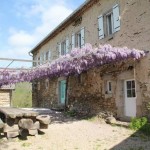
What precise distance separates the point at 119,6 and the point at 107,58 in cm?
272

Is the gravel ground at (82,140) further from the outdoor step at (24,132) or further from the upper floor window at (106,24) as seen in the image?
the upper floor window at (106,24)

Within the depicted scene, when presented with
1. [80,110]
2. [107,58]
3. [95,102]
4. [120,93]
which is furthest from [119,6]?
[80,110]

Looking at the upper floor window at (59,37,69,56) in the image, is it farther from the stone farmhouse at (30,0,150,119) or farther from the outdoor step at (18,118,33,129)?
the outdoor step at (18,118,33,129)

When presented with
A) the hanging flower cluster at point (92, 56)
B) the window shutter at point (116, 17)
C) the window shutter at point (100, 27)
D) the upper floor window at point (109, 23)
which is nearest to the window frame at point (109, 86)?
the hanging flower cluster at point (92, 56)

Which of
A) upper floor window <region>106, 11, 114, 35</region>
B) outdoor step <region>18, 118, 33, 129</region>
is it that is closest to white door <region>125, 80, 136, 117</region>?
upper floor window <region>106, 11, 114, 35</region>

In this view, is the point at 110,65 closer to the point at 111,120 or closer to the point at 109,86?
the point at 109,86

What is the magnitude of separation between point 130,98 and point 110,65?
175 cm

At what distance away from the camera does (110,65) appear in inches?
441

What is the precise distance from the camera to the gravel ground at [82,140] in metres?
6.41

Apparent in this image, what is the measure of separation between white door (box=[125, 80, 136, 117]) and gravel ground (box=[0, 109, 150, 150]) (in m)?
1.37

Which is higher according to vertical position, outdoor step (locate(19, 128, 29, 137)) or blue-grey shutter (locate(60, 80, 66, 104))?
blue-grey shutter (locate(60, 80, 66, 104))

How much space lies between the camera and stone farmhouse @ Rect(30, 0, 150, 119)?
31.1 feet

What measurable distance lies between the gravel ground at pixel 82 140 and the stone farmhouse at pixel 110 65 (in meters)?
1.74

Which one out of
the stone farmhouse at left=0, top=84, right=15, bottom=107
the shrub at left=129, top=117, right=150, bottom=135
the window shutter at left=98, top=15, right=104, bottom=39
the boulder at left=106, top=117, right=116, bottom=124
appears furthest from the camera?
the stone farmhouse at left=0, top=84, right=15, bottom=107
